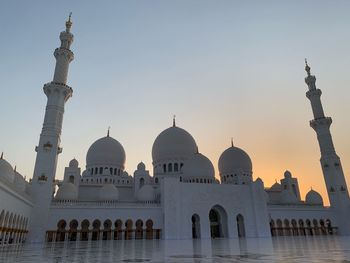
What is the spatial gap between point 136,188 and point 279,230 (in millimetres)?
16648

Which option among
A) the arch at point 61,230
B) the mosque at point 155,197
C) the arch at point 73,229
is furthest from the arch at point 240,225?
the arch at point 61,230

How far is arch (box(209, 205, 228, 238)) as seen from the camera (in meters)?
27.3

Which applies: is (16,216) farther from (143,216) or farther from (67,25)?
(67,25)

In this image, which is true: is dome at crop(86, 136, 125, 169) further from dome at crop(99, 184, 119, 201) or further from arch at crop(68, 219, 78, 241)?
arch at crop(68, 219, 78, 241)

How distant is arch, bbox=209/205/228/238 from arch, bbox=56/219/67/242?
13.9 m

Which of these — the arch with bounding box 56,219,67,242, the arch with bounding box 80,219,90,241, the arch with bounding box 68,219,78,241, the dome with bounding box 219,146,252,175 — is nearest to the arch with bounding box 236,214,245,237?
the dome with bounding box 219,146,252,175

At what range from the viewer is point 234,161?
1464 inches

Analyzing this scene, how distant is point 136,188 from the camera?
105 feet

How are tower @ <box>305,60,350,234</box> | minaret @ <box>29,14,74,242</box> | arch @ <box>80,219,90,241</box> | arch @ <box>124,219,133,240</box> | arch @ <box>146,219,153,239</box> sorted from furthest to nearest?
tower @ <box>305,60,350,234</box>
arch @ <box>146,219,153,239</box>
arch @ <box>124,219,133,240</box>
arch @ <box>80,219,90,241</box>
minaret @ <box>29,14,74,242</box>

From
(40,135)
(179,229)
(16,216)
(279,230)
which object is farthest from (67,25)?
(279,230)

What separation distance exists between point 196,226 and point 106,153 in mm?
14831

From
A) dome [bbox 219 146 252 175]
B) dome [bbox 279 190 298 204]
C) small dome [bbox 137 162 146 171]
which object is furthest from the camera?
dome [bbox 219 146 252 175]

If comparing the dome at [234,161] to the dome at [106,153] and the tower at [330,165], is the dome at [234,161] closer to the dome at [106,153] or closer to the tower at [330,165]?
the tower at [330,165]

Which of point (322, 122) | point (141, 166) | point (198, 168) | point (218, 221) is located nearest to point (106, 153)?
point (141, 166)
